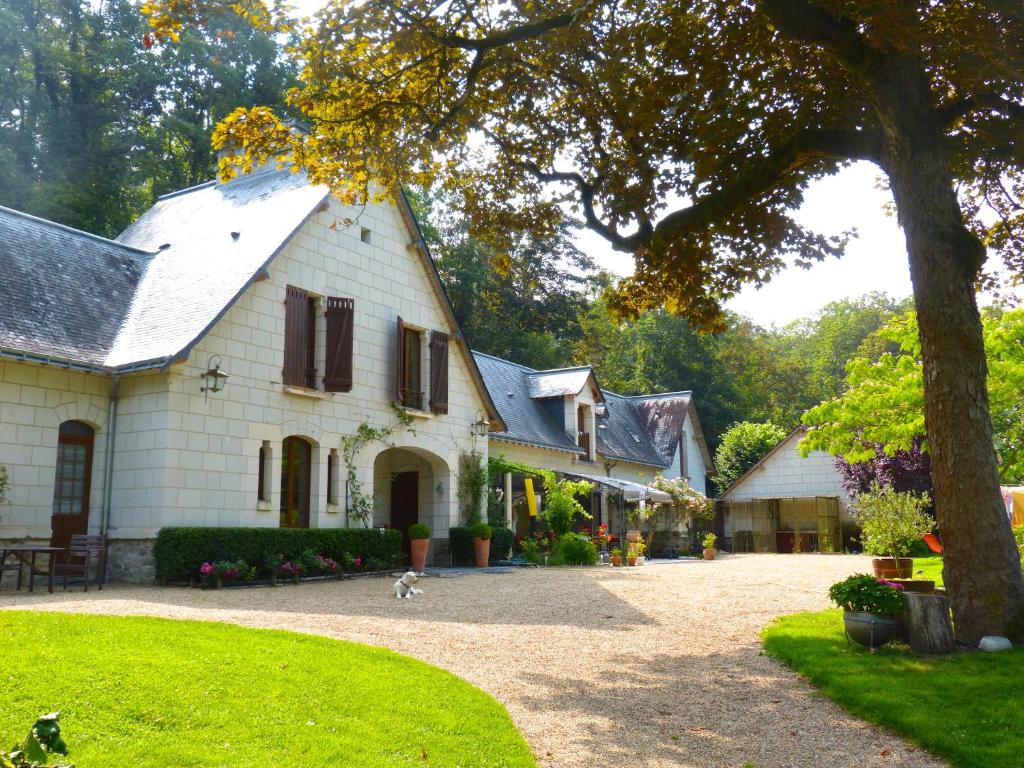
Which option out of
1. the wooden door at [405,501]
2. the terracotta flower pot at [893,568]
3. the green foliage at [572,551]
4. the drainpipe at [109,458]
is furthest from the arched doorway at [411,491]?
the terracotta flower pot at [893,568]

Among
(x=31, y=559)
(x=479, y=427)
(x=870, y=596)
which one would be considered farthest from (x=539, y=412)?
(x=870, y=596)

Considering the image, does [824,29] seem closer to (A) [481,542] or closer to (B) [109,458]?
(B) [109,458]

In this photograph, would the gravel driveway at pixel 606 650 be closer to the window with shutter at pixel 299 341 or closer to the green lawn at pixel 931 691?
the green lawn at pixel 931 691

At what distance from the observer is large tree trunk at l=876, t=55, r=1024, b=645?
795 centimetres

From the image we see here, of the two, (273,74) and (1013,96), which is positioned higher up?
(273,74)

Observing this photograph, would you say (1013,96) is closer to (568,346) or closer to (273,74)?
(273,74)

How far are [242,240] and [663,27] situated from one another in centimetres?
1010

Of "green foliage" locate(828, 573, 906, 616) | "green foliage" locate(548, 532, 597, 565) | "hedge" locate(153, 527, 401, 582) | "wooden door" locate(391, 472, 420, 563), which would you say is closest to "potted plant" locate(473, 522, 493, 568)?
"wooden door" locate(391, 472, 420, 563)

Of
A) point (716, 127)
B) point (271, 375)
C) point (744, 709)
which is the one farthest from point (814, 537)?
point (744, 709)

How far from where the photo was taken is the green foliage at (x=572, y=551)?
66.6 ft

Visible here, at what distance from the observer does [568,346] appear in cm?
4538

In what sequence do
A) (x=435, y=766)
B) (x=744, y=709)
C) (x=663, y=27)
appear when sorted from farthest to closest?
(x=663, y=27), (x=744, y=709), (x=435, y=766)

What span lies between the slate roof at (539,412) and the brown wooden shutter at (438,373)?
3.42 metres

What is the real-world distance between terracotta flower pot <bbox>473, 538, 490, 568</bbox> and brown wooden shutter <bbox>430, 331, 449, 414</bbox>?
3.03m
